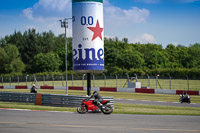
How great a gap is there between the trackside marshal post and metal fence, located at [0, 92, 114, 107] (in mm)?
2107

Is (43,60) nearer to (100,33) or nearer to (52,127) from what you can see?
(100,33)

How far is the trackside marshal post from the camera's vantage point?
77.5 ft

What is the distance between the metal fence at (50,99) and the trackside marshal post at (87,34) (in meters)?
2.11

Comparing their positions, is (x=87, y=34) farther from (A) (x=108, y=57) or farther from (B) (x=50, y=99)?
(A) (x=108, y=57)

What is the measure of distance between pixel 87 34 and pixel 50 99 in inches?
239

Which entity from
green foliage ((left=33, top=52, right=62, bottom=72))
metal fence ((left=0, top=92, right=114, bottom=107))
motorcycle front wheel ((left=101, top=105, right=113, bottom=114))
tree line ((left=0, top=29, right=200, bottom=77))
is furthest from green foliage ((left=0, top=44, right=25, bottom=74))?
motorcycle front wheel ((left=101, top=105, right=113, bottom=114))

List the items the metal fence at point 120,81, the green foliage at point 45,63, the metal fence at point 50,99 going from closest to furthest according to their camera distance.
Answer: the metal fence at point 50,99, the metal fence at point 120,81, the green foliage at point 45,63

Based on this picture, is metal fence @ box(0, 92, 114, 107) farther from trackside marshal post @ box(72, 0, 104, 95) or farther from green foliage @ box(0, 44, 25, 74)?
green foliage @ box(0, 44, 25, 74)

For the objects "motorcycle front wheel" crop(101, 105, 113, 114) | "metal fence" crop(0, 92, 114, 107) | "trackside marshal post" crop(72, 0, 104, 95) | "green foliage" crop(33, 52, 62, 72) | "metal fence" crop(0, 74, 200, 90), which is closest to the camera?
"motorcycle front wheel" crop(101, 105, 113, 114)

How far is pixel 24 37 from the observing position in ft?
432

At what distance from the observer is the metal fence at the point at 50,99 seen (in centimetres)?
2441

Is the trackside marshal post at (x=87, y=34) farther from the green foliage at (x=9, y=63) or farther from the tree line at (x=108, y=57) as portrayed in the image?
the green foliage at (x=9, y=63)

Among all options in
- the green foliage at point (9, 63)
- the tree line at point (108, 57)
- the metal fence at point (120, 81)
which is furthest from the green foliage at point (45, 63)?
the metal fence at point (120, 81)

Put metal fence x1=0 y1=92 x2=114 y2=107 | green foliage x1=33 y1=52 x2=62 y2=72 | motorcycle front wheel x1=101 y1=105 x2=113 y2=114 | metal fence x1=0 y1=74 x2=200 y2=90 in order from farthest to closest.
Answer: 1. green foliage x1=33 y1=52 x2=62 y2=72
2. metal fence x1=0 y1=74 x2=200 y2=90
3. metal fence x1=0 y1=92 x2=114 y2=107
4. motorcycle front wheel x1=101 y1=105 x2=113 y2=114
